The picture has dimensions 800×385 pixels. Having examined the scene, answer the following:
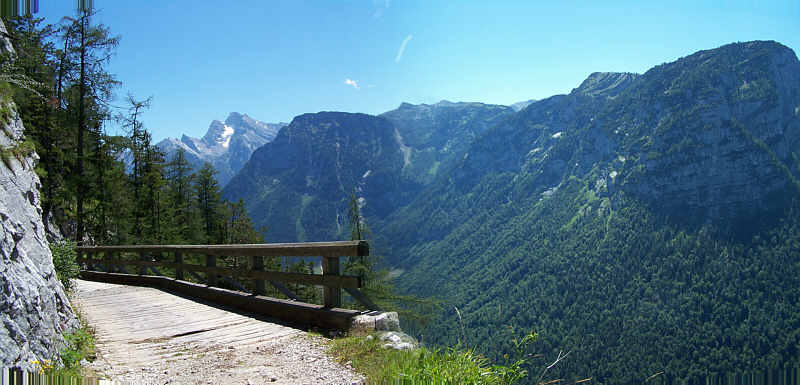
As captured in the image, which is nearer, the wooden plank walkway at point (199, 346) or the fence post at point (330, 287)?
the wooden plank walkway at point (199, 346)

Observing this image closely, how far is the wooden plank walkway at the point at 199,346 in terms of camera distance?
4.07 meters

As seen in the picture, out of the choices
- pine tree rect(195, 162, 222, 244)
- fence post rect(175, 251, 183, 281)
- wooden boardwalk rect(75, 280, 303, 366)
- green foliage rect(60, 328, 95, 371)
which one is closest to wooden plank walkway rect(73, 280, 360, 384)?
wooden boardwalk rect(75, 280, 303, 366)

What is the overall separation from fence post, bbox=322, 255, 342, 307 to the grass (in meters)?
1.45

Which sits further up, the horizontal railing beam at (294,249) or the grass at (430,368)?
the horizontal railing beam at (294,249)

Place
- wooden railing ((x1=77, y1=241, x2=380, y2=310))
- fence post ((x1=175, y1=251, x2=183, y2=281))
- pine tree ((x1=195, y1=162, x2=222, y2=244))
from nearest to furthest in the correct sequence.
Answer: wooden railing ((x1=77, y1=241, x2=380, y2=310)) < fence post ((x1=175, y1=251, x2=183, y2=281)) < pine tree ((x1=195, y1=162, x2=222, y2=244))

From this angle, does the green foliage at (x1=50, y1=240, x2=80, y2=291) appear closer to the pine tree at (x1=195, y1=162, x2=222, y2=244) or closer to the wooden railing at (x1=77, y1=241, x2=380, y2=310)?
the wooden railing at (x1=77, y1=241, x2=380, y2=310)

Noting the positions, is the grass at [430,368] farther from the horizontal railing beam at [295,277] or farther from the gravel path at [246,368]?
the horizontal railing beam at [295,277]

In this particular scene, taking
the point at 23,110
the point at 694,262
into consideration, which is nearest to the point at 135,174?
the point at 23,110

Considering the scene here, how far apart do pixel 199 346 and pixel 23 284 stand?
204cm

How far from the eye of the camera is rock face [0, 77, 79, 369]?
3.20 metres

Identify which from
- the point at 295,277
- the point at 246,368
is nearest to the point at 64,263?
the point at 295,277

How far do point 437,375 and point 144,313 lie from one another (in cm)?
638

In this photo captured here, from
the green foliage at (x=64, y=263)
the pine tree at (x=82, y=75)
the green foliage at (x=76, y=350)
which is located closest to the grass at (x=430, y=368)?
the green foliage at (x=76, y=350)

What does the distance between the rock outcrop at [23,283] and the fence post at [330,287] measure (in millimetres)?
2819
